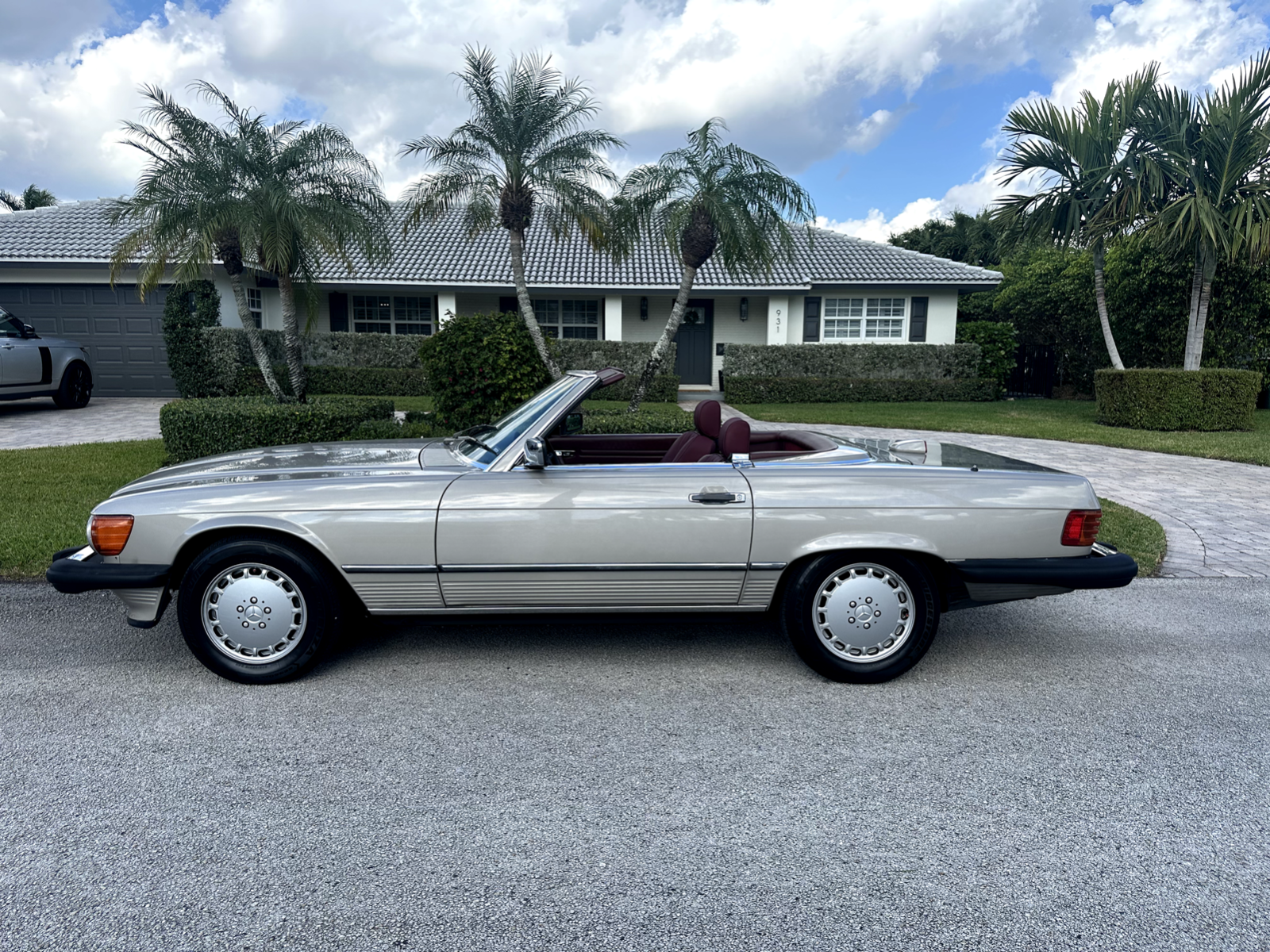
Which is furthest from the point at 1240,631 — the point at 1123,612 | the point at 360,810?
the point at 360,810

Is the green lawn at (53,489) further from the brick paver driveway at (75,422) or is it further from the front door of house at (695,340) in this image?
the front door of house at (695,340)

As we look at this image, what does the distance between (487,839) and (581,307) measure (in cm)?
2226

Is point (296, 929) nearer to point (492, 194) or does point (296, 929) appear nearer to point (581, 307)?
point (492, 194)

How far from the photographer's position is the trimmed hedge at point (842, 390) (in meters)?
20.2

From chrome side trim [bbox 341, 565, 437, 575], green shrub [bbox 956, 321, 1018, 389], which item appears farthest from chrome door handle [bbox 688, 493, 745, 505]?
green shrub [bbox 956, 321, 1018, 389]

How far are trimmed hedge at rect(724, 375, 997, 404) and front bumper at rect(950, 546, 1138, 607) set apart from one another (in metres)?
16.4

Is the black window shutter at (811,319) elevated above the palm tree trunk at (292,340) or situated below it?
above

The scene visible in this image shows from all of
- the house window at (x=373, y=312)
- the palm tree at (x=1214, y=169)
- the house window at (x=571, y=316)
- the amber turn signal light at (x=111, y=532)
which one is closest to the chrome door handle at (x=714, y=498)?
the amber turn signal light at (x=111, y=532)

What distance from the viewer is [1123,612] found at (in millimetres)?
5004

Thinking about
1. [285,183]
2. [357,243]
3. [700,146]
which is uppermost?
[700,146]

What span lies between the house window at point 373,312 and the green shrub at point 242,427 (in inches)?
569

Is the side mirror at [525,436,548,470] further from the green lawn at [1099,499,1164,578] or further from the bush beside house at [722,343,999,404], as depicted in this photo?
the bush beside house at [722,343,999,404]

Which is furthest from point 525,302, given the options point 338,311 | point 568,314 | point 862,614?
point 338,311

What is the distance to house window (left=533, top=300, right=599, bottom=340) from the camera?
23984mm
